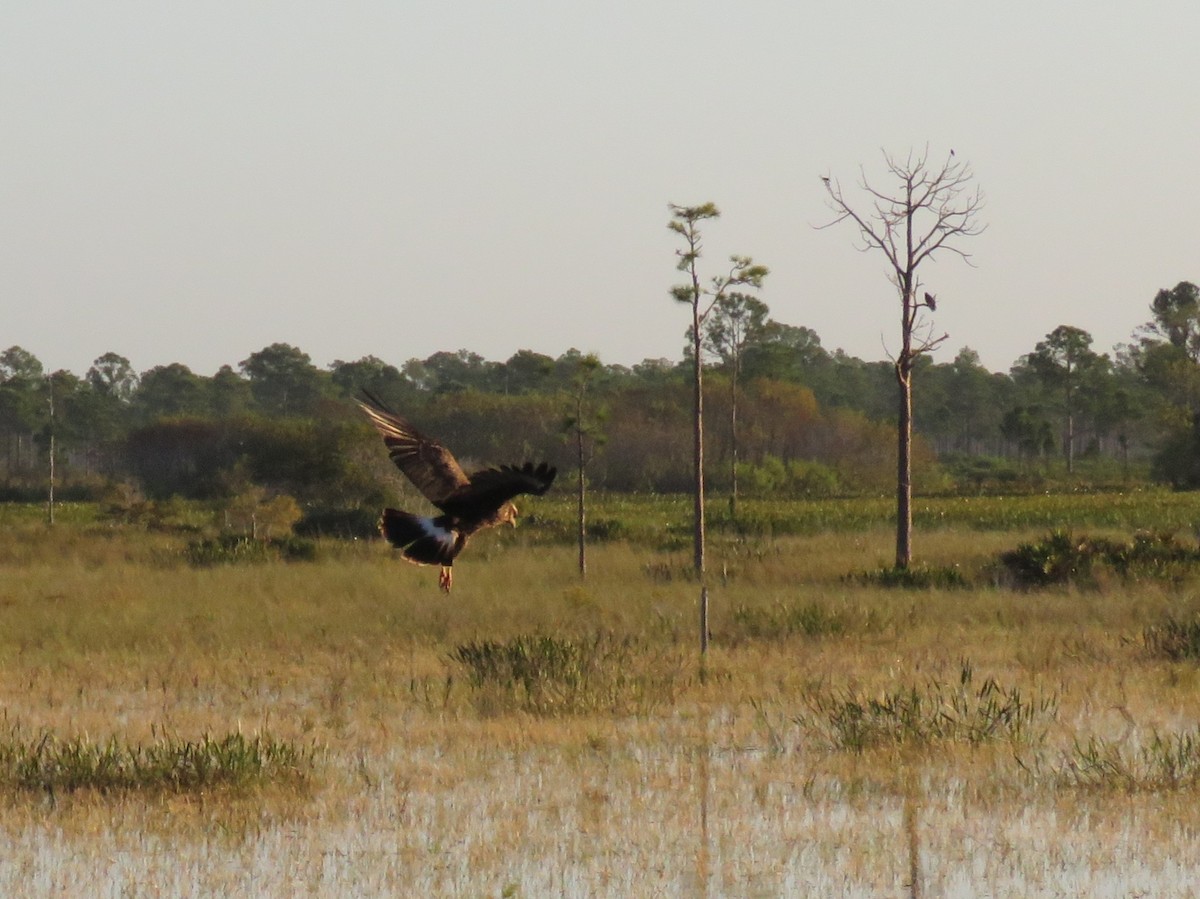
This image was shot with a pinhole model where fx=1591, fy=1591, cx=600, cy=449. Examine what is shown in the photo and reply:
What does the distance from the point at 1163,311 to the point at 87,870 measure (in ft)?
306

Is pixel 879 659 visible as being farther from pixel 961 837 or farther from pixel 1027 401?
pixel 1027 401

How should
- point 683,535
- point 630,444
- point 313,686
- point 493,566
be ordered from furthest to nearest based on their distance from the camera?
point 630,444
point 683,535
point 493,566
point 313,686

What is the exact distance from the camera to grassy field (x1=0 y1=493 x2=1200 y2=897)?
8.03m

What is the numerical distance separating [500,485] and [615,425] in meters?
70.6

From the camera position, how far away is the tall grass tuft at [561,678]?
42.7ft

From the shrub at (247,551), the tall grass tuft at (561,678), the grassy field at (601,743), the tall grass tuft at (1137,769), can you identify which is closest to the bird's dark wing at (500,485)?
the grassy field at (601,743)

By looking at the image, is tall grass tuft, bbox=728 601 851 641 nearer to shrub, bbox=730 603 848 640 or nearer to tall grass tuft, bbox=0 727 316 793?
shrub, bbox=730 603 848 640

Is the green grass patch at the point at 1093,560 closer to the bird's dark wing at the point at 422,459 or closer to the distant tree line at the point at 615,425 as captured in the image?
the distant tree line at the point at 615,425

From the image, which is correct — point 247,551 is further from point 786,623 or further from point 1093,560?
point 1093,560

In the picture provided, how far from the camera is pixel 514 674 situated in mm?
13594

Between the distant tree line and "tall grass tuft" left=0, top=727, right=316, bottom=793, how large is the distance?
57.6 feet

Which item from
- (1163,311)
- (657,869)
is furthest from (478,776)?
(1163,311)

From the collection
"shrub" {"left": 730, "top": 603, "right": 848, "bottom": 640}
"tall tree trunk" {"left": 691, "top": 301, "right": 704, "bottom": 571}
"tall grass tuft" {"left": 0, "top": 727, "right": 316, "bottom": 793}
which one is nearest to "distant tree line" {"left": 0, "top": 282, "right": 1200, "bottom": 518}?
"tall tree trunk" {"left": 691, "top": 301, "right": 704, "bottom": 571}

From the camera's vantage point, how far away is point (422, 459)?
8992 mm
